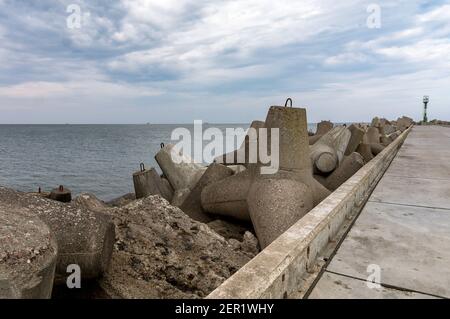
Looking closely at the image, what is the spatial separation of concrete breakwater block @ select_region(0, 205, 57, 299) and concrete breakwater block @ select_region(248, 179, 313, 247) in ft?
8.28

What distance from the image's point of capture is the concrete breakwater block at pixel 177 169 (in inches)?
331

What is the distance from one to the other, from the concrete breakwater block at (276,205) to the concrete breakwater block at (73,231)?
200 centimetres

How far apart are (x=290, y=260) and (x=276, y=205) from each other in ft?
7.82

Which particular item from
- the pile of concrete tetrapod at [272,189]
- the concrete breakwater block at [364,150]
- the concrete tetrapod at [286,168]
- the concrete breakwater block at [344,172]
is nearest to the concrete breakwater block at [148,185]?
the pile of concrete tetrapod at [272,189]

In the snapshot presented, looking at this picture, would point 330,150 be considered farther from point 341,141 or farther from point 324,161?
point 341,141

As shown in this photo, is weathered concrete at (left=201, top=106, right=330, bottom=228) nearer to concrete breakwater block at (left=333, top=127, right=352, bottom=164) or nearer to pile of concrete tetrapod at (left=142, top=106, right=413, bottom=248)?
pile of concrete tetrapod at (left=142, top=106, right=413, bottom=248)

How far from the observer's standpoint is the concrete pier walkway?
189 cm

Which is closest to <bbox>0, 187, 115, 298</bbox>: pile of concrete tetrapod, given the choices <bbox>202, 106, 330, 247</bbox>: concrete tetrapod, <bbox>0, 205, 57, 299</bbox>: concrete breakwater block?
<bbox>0, 205, 57, 299</bbox>: concrete breakwater block

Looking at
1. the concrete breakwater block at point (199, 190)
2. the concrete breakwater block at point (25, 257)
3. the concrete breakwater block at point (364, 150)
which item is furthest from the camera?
the concrete breakwater block at point (364, 150)

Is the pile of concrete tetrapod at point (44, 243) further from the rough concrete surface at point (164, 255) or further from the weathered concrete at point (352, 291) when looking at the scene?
the weathered concrete at point (352, 291)

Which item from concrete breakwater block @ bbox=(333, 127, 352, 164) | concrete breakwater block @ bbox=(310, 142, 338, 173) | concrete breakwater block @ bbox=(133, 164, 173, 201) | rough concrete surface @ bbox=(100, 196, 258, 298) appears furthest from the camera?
concrete breakwater block @ bbox=(333, 127, 352, 164)

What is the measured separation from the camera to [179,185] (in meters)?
8.41

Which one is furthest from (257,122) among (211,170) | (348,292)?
(348,292)

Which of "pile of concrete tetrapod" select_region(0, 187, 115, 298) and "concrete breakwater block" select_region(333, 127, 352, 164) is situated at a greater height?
"concrete breakwater block" select_region(333, 127, 352, 164)
